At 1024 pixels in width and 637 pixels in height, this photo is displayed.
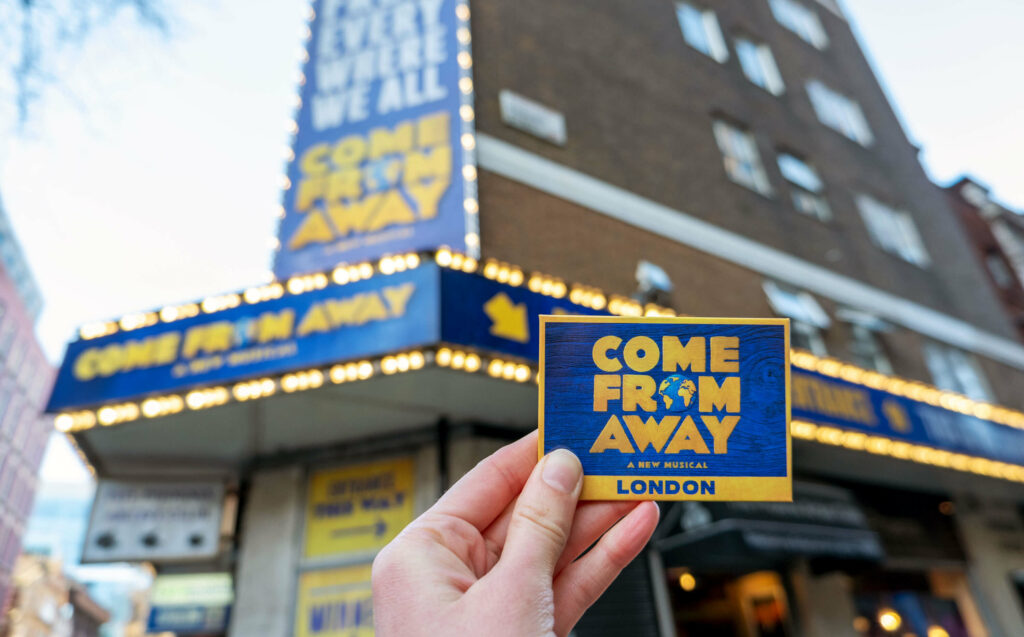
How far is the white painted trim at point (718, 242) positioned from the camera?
950cm

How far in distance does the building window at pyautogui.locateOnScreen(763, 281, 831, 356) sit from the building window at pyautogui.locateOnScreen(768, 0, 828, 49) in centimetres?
1012

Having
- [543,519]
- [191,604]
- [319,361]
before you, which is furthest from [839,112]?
[543,519]

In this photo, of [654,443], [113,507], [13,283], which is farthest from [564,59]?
[13,283]

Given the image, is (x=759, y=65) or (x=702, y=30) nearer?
(x=702, y=30)

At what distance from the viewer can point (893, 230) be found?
16203mm

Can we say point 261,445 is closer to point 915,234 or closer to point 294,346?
point 294,346

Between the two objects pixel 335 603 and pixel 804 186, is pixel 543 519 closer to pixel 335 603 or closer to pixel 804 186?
pixel 335 603

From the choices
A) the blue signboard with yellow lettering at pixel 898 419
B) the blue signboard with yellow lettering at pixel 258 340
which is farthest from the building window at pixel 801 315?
the blue signboard with yellow lettering at pixel 258 340

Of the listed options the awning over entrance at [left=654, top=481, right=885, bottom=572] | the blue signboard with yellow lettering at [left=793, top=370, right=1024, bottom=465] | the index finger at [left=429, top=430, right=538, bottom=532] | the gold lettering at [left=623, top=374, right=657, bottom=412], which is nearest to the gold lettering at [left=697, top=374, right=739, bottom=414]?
the gold lettering at [left=623, top=374, right=657, bottom=412]

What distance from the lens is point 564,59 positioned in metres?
11.6

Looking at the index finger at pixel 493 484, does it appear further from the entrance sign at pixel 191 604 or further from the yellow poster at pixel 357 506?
the entrance sign at pixel 191 604

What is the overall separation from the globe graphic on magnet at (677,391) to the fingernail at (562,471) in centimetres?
30

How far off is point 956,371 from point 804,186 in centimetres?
566

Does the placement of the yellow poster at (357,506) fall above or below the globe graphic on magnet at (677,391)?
above
